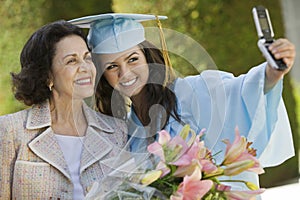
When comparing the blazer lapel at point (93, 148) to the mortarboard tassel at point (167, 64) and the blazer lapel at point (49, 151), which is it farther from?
the mortarboard tassel at point (167, 64)

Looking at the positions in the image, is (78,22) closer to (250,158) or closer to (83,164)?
(83,164)

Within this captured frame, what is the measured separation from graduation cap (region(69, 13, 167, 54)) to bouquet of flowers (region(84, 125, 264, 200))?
54cm

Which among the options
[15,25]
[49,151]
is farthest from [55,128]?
[15,25]

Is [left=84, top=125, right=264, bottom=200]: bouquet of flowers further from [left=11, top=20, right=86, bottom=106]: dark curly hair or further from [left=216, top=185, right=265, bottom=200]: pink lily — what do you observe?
[left=11, top=20, right=86, bottom=106]: dark curly hair

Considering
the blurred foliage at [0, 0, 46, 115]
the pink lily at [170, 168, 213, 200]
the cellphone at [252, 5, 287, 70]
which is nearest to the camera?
the pink lily at [170, 168, 213, 200]

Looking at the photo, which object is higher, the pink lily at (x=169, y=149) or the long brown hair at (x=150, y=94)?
the long brown hair at (x=150, y=94)

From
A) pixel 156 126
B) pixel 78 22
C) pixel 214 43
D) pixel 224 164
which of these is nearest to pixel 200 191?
pixel 224 164

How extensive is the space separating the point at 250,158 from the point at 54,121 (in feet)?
2.56

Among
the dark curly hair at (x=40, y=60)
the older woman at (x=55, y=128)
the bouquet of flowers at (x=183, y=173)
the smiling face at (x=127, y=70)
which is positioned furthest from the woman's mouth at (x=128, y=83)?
the bouquet of flowers at (x=183, y=173)

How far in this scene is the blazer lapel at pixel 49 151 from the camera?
2057 mm

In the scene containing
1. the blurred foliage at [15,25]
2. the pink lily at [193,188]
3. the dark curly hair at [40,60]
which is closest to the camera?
the pink lily at [193,188]

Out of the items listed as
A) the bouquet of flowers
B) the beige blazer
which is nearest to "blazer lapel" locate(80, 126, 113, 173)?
the beige blazer

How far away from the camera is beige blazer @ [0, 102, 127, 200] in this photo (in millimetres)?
2021

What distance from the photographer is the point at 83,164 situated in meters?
2.08
